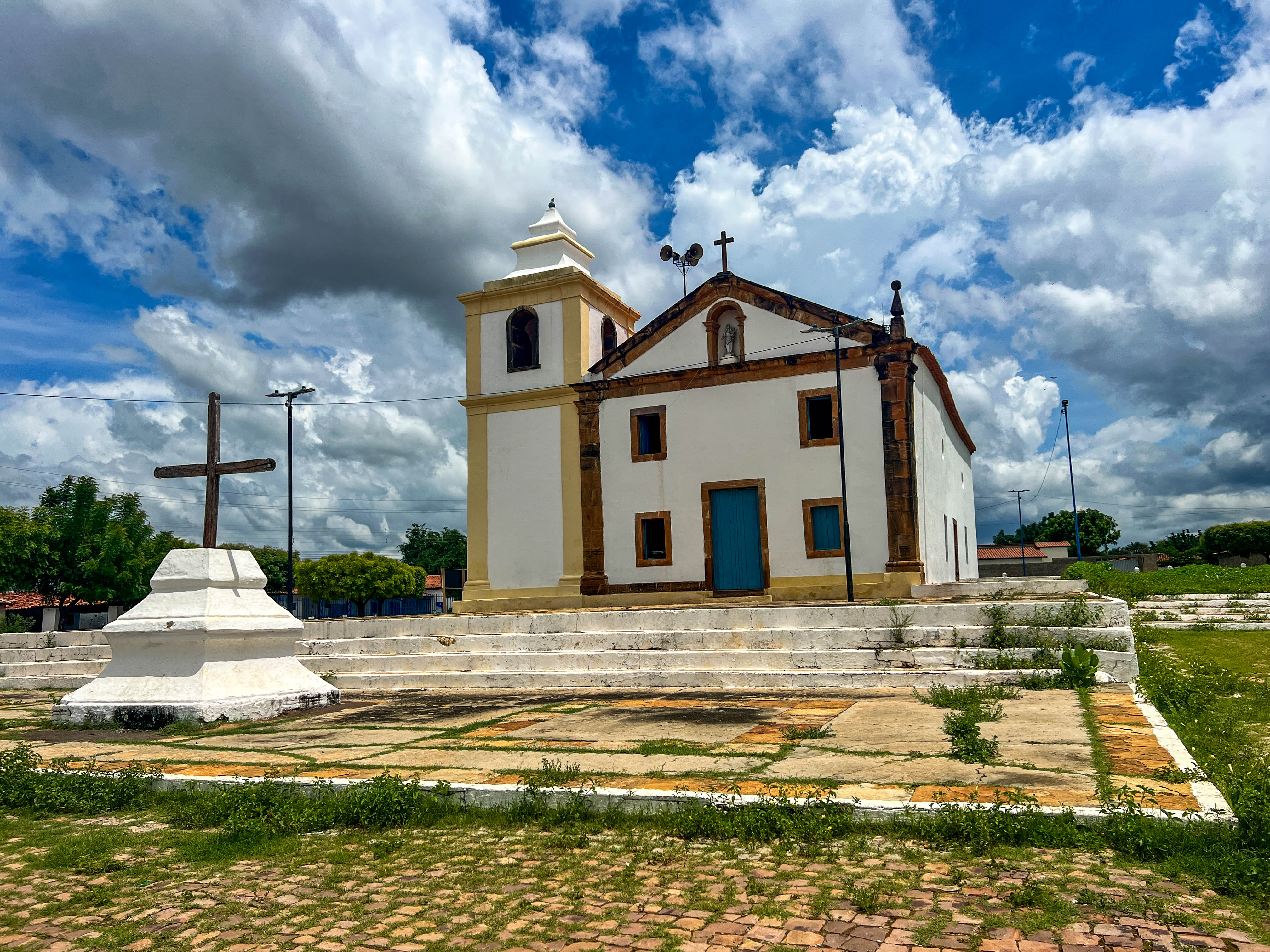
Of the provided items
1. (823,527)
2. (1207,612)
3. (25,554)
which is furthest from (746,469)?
(25,554)

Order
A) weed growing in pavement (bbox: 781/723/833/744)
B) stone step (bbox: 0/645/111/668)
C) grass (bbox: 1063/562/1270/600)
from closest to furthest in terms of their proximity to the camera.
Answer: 1. weed growing in pavement (bbox: 781/723/833/744)
2. stone step (bbox: 0/645/111/668)
3. grass (bbox: 1063/562/1270/600)

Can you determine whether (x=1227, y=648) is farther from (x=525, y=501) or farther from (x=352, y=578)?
(x=352, y=578)

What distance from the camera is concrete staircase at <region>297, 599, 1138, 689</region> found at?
10359 millimetres

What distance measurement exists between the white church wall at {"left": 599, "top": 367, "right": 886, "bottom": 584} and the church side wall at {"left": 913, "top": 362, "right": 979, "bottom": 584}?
4.08 ft

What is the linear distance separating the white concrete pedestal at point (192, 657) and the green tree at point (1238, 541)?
70.1 meters

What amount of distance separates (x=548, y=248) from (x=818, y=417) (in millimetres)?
8391

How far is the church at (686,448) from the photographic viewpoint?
62.4ft

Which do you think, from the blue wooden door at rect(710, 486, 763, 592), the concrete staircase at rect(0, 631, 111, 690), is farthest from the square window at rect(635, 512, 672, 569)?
the concrete staircase at rect(0, 631, 111, 690)

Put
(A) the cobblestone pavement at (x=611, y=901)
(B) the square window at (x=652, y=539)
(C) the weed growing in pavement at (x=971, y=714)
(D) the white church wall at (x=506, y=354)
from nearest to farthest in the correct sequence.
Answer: (A) the cobblestone pavement at (x=611, y=901) < (C) the weed growing in pavement at (x=971, y=714) < (B) the square window at (x=652, y=539) < (D) the white church wall at (x=506, y=354)

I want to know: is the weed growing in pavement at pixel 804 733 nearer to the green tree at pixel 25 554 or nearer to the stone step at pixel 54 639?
the stone step at pixel 54 639

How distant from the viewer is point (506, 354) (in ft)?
73.5

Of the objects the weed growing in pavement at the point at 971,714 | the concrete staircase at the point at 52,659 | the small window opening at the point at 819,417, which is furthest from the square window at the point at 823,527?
the concrete staircase at the point at 52,659

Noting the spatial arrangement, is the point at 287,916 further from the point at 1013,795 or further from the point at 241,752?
the point at 241,752

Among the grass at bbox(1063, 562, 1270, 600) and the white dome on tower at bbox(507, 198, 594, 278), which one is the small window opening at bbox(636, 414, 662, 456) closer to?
the white dome on tower at bbox(507, 198, 594, 278)
